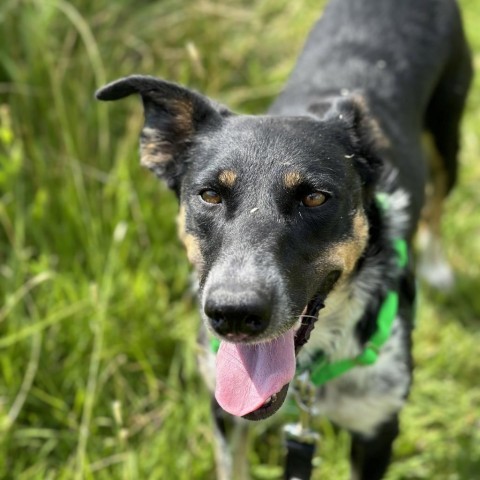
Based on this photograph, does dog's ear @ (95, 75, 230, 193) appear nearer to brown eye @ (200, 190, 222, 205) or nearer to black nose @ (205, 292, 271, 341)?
brown eye @ (200, 190, 222, 205)

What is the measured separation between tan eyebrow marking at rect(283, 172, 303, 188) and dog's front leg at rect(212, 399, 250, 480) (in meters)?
1.03

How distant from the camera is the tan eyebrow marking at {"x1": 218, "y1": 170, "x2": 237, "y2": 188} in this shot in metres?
2.42

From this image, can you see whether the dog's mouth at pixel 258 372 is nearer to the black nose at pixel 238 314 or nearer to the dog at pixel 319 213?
the dog at pixel 319 213

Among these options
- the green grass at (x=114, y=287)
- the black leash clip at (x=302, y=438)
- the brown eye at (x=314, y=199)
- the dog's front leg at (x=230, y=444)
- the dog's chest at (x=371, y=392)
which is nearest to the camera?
the brown eye at (x=314, y=199)

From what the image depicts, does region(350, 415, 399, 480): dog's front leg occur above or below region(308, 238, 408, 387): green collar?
below

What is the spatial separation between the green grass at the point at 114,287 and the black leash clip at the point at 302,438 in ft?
2.10

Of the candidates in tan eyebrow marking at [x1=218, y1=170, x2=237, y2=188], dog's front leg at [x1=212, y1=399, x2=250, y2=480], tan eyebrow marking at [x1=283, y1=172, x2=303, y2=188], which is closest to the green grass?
dog's front leg at [x1=212, y1=399, x2=250, y2=480]

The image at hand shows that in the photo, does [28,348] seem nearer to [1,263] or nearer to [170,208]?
[1,263]

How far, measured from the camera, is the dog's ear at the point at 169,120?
9.13 ft

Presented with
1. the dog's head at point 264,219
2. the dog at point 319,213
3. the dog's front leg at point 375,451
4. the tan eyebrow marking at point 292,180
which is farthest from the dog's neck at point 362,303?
the tan eyebrow marking at point 292,180

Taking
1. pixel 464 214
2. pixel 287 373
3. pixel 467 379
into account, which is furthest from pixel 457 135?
pixel 287 373

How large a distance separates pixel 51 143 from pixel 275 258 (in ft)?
8.39

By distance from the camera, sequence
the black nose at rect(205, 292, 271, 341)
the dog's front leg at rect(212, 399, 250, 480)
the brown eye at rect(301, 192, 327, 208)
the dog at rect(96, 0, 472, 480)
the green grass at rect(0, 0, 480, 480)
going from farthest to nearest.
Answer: the green grass at rect(0, 0, 480, 480) < the dog's front leg at rect(212, 399, 250, 480) < the brown eye at rect(301, 192, 327, 208) < the dog at rect(96, 0, 472, 480) < the black nose at rect(205, 292, 271, 341)

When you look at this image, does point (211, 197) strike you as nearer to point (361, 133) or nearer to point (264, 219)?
point (264, 219)
